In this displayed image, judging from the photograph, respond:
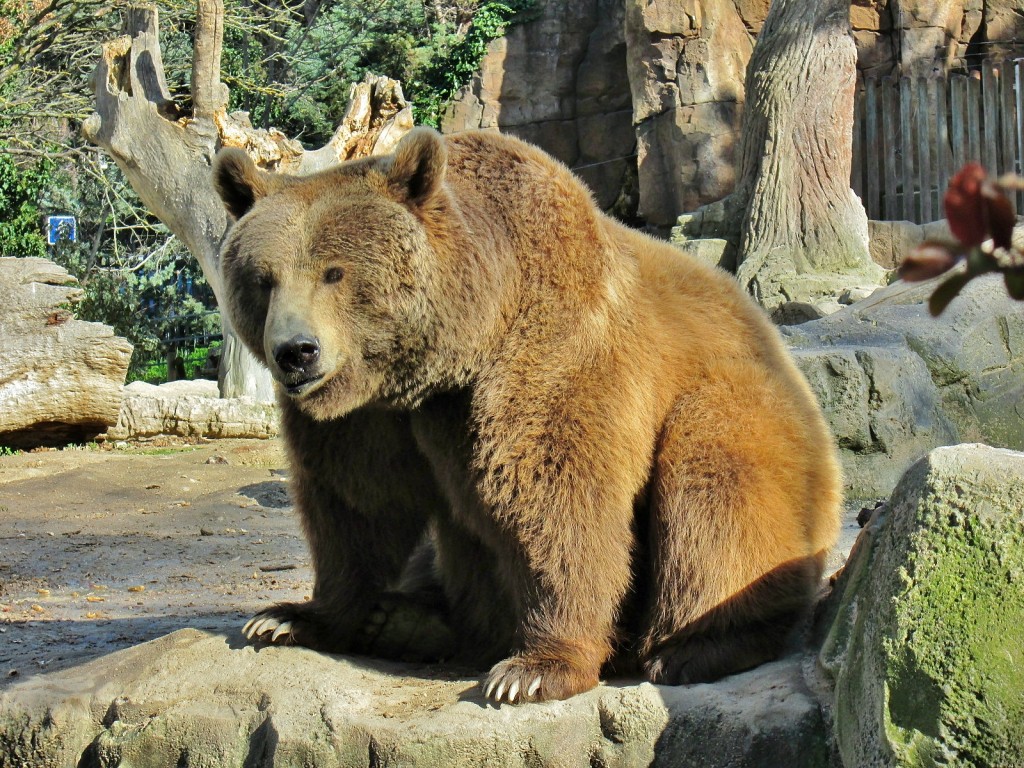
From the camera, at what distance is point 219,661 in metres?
3.99

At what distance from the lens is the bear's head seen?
137 inches

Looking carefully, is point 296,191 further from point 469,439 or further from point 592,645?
point 592,645

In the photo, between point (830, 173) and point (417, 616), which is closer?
point (417, 616)

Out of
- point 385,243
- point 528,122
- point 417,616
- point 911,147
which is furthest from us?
point 528,122

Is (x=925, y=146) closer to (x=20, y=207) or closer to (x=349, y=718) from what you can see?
(x=20, y=207)

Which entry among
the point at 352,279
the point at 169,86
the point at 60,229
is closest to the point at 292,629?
the point at 352,279

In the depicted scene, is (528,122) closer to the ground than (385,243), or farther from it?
farther from it

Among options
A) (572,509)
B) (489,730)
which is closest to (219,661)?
(489,730)

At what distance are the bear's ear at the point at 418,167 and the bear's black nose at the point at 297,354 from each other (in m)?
0.60

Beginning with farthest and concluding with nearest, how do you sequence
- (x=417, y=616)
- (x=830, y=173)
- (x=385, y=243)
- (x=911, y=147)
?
(x=911, y=147) < (x=830, y=173) < (x=417, y=616) < (x=385, y=243)

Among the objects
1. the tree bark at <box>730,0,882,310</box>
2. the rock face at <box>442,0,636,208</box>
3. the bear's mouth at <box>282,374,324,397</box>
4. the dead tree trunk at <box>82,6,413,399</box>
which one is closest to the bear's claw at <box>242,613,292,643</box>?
the bear's mouth at <box>282,374,324,397</box>

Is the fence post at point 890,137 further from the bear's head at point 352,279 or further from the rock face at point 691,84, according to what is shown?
the bear's head at point 352,279

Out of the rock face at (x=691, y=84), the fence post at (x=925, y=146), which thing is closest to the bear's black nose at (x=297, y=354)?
the fence post at (x=925, y=146)

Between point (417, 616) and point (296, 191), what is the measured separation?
159 cm
